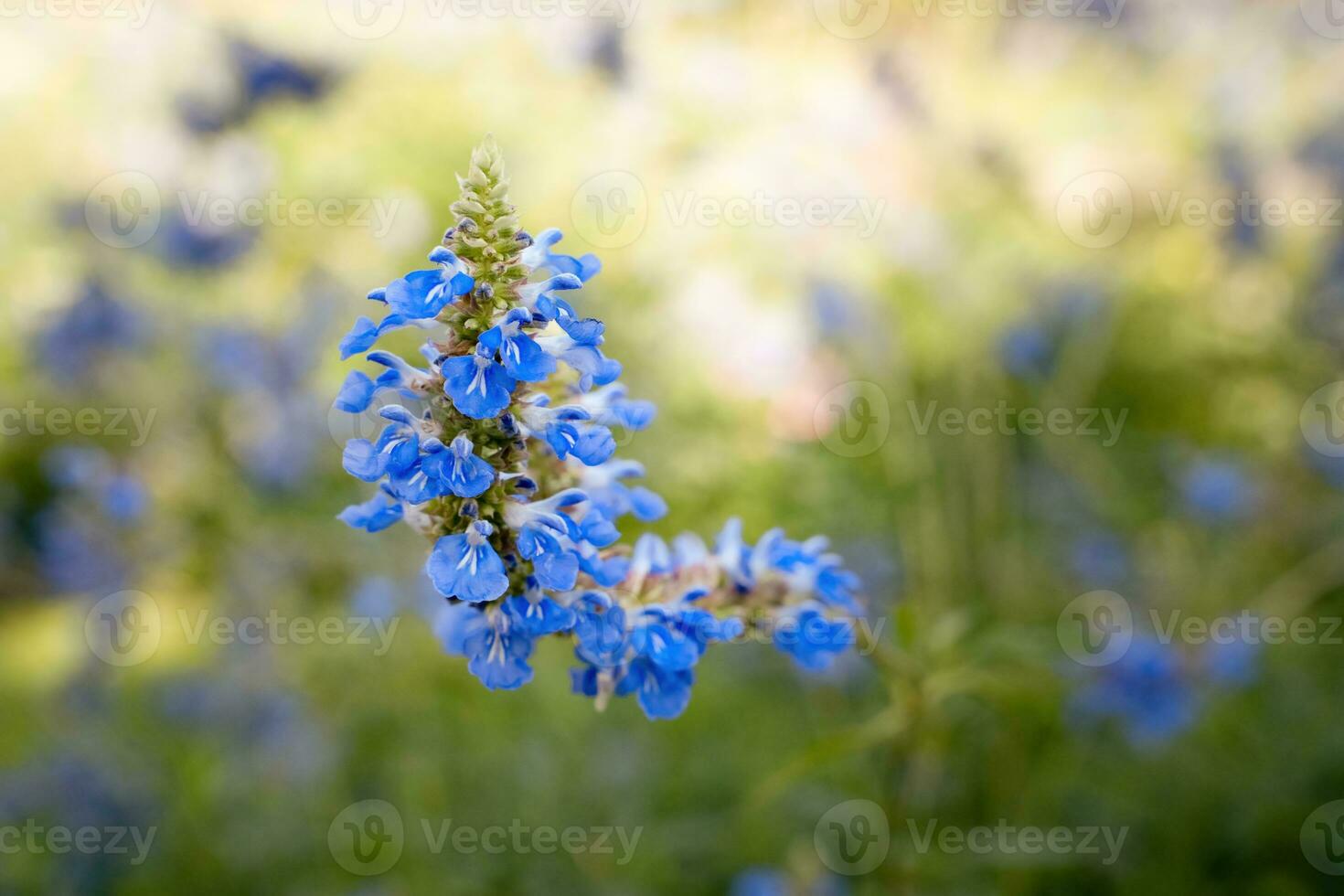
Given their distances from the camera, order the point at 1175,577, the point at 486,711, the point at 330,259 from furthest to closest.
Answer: the point at 330,259
the point at 1175,577
the point at 486,711

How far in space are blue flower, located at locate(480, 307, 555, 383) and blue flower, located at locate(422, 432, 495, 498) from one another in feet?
0.43

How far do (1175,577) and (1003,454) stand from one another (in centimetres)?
140

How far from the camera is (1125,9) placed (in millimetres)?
7430

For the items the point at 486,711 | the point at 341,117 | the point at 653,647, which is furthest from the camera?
the point at 341,117

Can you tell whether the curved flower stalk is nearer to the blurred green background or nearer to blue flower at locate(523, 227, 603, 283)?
blue flower at locate(523, 227, 603, 283)

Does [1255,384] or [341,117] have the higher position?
[341,117]

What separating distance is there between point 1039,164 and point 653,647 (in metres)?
6.30

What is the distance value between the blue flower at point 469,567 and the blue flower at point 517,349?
23 cm

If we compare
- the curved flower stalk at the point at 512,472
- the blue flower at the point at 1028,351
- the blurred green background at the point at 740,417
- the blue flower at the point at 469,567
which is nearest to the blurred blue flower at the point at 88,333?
the blurred green background at the point at 740,417

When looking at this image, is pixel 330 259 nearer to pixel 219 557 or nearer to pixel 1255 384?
pixel 219 557

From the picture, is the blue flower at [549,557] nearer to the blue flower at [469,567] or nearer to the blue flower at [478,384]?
the blue flower at [469,567]

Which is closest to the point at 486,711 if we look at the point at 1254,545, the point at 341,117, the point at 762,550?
the point at 762,550

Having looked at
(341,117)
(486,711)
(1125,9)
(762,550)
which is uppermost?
(1125,9)

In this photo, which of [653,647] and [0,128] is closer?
[653,647]
